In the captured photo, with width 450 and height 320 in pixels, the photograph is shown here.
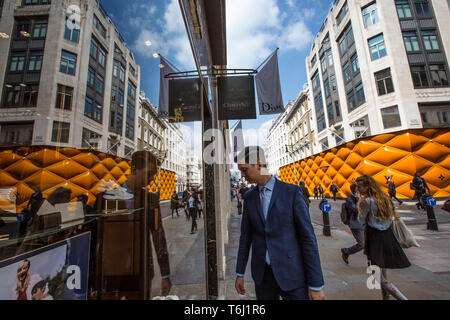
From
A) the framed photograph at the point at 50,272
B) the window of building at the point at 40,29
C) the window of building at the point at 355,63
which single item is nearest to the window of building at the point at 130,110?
the window of building at the point at 40,29

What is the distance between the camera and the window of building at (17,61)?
0.72m

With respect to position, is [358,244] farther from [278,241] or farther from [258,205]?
[258,205]

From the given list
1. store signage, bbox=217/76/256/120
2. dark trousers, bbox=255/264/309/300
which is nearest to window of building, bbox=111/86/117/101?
dark trousers, bbox=255/264/309/300

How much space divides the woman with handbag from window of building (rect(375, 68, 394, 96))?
16.9 meters

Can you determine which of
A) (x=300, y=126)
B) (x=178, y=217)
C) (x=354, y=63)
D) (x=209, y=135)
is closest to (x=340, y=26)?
(x=354, y=63)

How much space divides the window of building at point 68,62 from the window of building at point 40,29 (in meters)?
0.09

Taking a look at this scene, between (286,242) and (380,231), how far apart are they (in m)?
2.17

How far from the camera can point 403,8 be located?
15.1 meters

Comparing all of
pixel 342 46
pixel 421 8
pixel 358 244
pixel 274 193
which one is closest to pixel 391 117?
pixel 342 46

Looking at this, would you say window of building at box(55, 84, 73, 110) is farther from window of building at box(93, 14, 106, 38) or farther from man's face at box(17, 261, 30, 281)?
man's face at box(17, 261, 30, 281)

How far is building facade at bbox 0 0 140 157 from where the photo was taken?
29.1 inches

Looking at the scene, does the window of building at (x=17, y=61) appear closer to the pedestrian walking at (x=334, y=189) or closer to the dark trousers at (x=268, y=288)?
the dark trousers at (x=268, y=288)

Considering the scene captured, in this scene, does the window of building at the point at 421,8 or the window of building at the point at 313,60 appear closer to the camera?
the window of building at the point at 421,8

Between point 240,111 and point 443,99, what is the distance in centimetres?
1955
